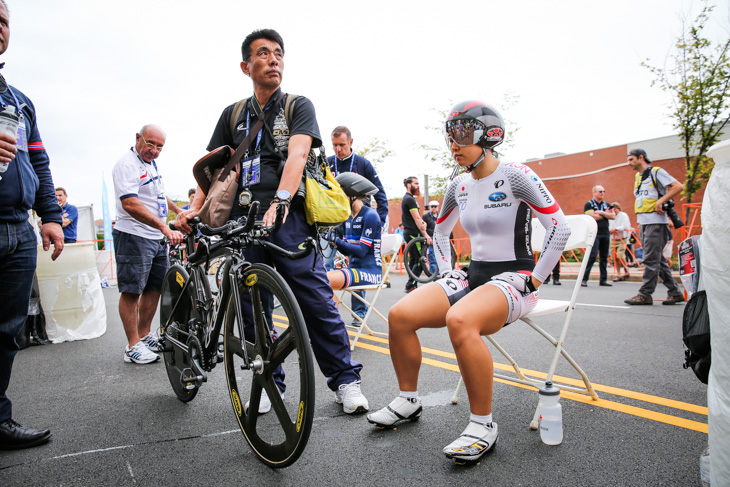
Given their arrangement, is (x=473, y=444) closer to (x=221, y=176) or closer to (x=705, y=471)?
(x=705, y=471)

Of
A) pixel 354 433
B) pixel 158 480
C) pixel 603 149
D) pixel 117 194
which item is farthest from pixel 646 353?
pixel 603 149

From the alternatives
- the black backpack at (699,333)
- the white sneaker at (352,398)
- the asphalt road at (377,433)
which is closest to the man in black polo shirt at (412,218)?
the asphalt road at (377,433)

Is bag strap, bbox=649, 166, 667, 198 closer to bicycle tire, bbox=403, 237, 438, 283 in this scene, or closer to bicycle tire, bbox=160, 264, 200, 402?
bicycle tire, bbox=403, 237, 438, 283

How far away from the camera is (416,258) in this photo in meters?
9.95

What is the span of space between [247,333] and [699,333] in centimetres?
202

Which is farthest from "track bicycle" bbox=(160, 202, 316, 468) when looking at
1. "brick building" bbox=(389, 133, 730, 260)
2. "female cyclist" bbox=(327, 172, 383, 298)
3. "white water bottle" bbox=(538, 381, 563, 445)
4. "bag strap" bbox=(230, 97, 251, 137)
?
"brick building" bbox=(389, 133, 730, 260)

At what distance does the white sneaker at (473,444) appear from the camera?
2.17 m

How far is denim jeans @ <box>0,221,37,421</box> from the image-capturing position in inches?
101

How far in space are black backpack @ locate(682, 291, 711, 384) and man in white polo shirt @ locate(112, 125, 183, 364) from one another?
391 centimetres

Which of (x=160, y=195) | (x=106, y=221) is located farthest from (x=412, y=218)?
(x=106, y=221)

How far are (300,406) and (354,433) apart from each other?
0.71 m

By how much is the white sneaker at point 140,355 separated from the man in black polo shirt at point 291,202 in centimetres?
221

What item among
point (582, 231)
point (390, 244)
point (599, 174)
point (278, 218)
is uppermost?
point (599, 174)

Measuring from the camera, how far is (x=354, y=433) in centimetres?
262
